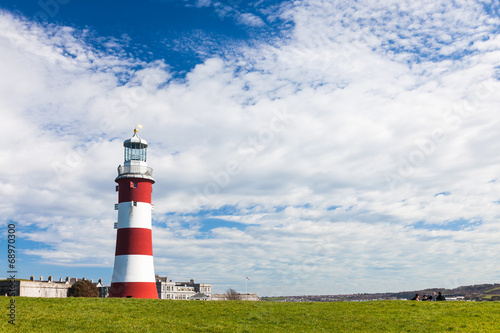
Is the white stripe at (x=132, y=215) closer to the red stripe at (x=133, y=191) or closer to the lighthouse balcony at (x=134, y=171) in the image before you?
the red stripe at (x=133, y=191)

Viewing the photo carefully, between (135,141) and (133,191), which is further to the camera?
(135,141)

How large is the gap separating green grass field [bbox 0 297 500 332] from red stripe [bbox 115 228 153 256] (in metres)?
9.78

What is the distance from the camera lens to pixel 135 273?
42062 mm

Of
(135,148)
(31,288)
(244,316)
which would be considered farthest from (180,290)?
(244,316)

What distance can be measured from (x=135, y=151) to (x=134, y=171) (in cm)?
381

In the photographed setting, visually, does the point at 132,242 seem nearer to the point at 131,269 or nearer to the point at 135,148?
the point at 131,269

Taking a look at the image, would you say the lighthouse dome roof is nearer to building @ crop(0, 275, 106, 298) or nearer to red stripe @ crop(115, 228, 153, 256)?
red stripe @ crop(115, 228, 153, 256)

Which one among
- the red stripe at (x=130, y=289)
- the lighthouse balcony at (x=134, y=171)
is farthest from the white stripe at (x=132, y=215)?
the red stripe at (x=130, y=289)

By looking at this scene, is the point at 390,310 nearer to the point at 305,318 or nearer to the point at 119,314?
the point at 305,318

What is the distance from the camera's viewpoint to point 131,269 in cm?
4203

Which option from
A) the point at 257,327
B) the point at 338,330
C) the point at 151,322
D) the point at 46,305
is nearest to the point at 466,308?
the point at 338,330

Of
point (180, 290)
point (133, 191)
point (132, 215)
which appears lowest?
point (180, 290)

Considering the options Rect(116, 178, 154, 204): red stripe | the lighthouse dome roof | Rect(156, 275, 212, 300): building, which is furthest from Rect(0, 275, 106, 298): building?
Rect(156, 275, 212, 300): building

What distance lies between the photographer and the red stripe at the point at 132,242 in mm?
42562
